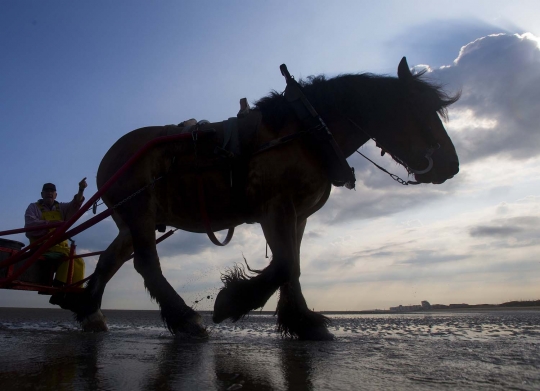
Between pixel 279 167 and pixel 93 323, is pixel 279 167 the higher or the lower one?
the higher one

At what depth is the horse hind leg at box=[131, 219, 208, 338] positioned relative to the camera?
4547 millimetres

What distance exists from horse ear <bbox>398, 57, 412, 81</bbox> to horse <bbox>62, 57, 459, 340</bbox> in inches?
0.4

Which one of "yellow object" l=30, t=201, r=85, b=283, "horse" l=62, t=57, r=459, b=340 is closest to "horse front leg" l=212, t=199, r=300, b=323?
"horse" l=62, t=57, r=459, b=340

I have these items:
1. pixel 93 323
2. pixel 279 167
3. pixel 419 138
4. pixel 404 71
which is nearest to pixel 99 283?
pixel 93 323

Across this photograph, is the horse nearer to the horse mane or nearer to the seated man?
the horse mane

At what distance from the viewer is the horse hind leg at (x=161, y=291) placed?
4547 mm

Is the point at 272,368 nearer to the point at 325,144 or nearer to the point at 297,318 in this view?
the point at 297,318

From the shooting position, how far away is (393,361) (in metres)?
2.72

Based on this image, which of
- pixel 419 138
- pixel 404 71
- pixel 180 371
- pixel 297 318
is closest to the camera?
pixel 180 371

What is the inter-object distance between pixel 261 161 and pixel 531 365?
2.75 m

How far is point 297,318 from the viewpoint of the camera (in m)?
4.70

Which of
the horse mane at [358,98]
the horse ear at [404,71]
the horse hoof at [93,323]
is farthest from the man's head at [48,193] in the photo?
the horse ear at [404,71]

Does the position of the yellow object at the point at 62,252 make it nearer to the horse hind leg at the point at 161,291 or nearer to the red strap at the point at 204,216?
the horse hind leg at the point at 161,291

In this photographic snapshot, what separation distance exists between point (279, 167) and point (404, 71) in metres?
1.87
